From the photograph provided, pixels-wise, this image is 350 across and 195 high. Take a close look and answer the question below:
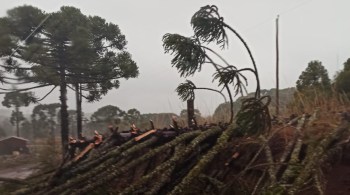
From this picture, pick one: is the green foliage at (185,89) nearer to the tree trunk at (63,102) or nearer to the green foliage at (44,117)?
the tree trunk at (63,102)

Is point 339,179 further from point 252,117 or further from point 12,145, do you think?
point 12,145

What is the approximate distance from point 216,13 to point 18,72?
1698cm

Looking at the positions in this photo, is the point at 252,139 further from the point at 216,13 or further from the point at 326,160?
the point at 216,13

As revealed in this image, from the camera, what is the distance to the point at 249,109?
369cm

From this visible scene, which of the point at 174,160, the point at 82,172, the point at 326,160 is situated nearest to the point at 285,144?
the point at 326,160

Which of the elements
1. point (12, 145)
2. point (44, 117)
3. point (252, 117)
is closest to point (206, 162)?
point (252, 117)

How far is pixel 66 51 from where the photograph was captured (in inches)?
789

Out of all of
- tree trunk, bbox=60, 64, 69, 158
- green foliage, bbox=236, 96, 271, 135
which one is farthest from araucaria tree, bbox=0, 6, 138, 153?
green foliage, bbox=236, 96, 271, 135

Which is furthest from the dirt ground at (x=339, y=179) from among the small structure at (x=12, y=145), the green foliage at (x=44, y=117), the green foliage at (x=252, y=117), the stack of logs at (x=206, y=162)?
the green foliage at (x=44, y=117)

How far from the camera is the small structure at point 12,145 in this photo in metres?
28.9

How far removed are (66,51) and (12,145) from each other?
42.5 ft

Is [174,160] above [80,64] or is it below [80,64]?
below

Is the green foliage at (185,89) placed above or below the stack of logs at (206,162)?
above

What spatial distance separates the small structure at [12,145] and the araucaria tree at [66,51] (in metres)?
11.1
